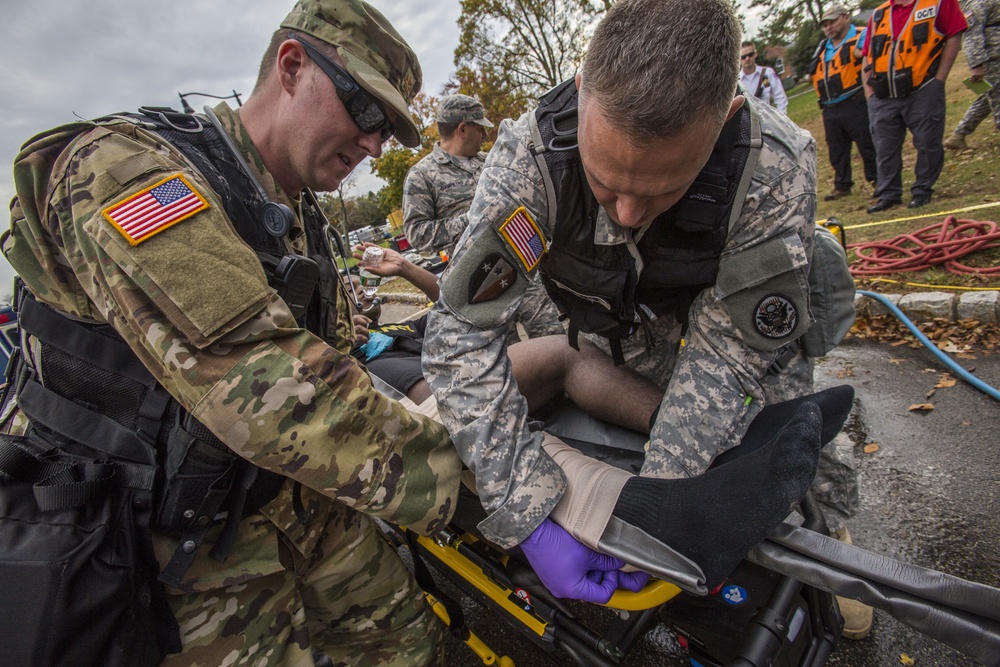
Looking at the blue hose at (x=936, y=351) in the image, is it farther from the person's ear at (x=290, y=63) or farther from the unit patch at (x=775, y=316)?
the person's ear at (x=290, y=63)

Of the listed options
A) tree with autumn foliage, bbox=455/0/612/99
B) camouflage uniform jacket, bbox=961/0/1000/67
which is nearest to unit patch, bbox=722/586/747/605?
camouflage uniform jacket, bbox=961/0/1000/67

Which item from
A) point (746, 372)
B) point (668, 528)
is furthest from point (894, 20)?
point (668, 528)

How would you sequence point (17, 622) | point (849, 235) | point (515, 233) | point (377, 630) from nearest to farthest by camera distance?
point (17, 622)
point (515, 233)
point (377, 630)
point (849, 235)

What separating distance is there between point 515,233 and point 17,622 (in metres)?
1.27

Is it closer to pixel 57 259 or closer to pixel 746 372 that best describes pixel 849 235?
pixel 746 372

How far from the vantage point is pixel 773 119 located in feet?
4.51

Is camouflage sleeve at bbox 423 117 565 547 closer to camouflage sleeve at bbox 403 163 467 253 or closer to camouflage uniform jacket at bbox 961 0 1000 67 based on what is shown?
camouflage sleeve at bbox 403 163 467 253

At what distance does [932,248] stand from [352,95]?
3.94 meters

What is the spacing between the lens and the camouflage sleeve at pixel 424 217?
162 inches

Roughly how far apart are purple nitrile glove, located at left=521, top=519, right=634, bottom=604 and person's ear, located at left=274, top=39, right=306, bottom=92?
128cm

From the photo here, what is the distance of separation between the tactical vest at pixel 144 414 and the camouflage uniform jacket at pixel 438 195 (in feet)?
9.93

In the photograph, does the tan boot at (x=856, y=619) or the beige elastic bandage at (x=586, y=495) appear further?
the tan boot at (x=856, y=619)

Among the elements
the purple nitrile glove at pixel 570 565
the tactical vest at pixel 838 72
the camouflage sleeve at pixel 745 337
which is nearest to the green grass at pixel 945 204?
the tactical vest at pixel 838 72

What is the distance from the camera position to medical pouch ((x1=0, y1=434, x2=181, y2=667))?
884 mm
